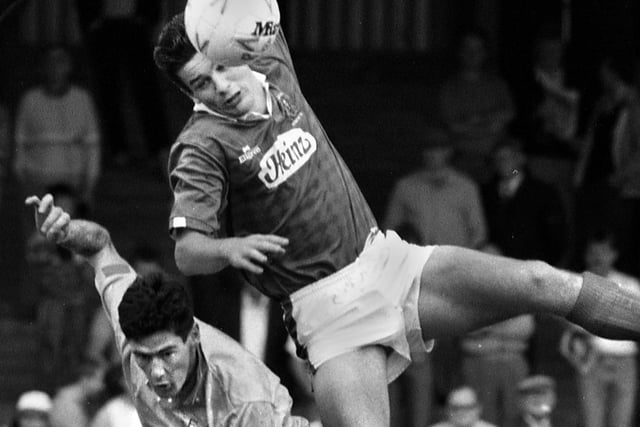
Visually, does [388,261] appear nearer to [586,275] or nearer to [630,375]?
[586,275]

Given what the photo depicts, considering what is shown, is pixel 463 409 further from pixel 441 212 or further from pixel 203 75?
pixel 203 75

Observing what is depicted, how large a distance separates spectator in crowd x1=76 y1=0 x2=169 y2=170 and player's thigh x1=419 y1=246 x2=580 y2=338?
6185 millimetres

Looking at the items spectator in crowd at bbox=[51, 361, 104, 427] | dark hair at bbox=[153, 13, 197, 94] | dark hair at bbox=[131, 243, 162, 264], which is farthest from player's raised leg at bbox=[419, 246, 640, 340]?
dark hair at bbox=[131, 243, 162, 264]

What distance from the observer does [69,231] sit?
320 inches

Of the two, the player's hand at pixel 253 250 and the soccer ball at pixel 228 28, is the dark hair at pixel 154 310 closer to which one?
the player's hand at pixel 253 250

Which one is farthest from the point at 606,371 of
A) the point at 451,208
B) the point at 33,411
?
the point at 33,411

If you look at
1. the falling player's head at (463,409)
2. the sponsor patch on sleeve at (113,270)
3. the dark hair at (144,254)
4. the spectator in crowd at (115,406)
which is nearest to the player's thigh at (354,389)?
the sponsor patch on sleeve at (113,270)

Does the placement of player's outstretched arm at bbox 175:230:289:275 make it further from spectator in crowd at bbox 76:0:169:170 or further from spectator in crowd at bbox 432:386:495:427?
spectator in crowd at bbox 76:0:169:170

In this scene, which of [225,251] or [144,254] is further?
[144,254]

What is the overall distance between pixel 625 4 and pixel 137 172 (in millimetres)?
3380

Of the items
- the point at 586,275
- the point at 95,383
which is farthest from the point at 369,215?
the point at 95,383

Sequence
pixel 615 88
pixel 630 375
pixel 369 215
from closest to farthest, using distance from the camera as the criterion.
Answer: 1. pixel 369 215
2. pixel 630 375
3. pixel 615 88

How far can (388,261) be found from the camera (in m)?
8.04

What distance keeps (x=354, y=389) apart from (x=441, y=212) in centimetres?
508
